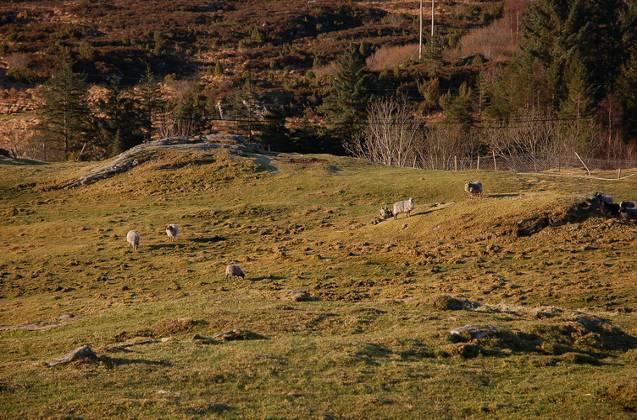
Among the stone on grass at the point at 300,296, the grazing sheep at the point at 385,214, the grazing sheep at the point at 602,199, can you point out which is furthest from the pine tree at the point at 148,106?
the stone on grass at the point at 300,296

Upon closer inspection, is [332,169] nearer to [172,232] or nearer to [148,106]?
[172,232]

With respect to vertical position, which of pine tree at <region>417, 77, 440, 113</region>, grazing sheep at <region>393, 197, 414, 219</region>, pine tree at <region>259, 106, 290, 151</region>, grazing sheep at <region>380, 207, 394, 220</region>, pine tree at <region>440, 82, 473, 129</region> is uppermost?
pine tree at <region>417, 77, 440, 113</region>

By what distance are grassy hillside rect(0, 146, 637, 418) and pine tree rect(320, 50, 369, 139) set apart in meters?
38.3

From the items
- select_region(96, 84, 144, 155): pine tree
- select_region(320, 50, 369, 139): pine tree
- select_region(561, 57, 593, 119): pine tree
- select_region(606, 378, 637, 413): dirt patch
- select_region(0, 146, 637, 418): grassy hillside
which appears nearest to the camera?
select_region(606, 378, 637, 413): dirt patch

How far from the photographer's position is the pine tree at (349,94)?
3848 inches

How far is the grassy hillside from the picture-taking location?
52.2 ft

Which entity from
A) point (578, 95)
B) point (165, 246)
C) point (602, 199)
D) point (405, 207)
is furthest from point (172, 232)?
point (578, 95)

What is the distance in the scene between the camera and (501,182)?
167 ft

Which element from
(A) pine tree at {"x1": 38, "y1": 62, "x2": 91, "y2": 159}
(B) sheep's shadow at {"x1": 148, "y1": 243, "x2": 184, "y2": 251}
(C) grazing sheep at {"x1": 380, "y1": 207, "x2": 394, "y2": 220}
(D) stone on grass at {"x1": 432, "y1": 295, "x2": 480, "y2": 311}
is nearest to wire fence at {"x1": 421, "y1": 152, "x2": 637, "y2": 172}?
(C) grazing sheep at {"x1": 380, "y1": 207, "x2": 394, "y2": 220}

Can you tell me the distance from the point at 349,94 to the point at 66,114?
35146mm

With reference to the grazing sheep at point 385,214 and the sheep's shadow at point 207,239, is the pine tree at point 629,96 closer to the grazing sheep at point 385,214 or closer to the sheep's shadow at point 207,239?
the grazing sheep at point 385,214

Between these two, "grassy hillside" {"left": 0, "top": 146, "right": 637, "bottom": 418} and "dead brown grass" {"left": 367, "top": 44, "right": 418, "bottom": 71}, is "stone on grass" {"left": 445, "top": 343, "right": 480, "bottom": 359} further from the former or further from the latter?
"dead brown grass" {"left": 367, "top": 44, "right": 418, "bottom": 71}

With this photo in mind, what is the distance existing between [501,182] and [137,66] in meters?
88.8

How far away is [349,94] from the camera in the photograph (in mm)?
99125
